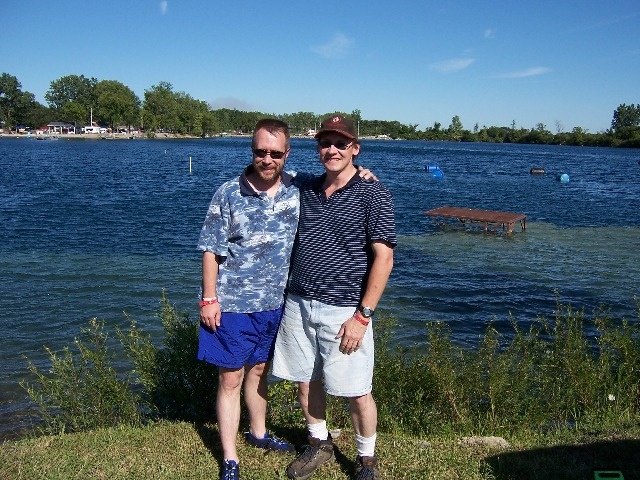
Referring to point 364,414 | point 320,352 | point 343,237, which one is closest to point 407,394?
point 364,414

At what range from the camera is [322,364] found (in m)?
4.34

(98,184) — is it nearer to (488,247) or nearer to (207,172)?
(207,172)

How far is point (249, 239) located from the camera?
167 inches

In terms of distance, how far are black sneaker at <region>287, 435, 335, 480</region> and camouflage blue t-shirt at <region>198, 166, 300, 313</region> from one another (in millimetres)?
1151

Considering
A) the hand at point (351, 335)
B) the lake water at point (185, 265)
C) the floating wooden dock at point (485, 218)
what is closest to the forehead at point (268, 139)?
the hand at point (351, 335)

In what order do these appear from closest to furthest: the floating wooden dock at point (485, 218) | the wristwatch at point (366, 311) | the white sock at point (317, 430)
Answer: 1. the wristwatch at point (366, 311)
2. the white sock at point (317, 430)
3. the floating wooden dock at point (485, 218)

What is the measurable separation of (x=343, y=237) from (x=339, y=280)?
0.97 feet

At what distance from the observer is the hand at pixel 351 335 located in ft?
13.2

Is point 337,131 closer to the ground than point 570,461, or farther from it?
farther from it

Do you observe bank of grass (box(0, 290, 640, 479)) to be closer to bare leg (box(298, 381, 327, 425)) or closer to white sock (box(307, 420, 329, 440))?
white sock (box(307, 420, 329, 440))

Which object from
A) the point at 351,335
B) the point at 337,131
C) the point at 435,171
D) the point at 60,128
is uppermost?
the point at 60,128

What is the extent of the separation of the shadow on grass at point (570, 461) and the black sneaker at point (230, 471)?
187 cm

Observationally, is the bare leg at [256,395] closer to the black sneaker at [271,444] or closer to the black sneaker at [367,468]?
the black sneaker at [271,444]

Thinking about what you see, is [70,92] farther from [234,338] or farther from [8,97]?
[234,338]
